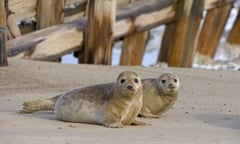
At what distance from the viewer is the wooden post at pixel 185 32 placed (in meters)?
13.3

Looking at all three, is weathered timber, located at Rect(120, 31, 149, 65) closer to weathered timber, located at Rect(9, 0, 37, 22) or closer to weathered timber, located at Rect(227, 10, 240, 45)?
weathered timber, located at Rect(9, 0, 37, 22)

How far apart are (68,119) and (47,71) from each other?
283cm

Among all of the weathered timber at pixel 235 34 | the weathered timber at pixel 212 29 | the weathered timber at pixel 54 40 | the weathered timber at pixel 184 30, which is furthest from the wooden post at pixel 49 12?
the weathered timber at pixel 235 34

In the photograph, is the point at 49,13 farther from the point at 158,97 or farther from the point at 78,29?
the point at 158,97

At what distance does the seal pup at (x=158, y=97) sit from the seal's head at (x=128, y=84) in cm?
79

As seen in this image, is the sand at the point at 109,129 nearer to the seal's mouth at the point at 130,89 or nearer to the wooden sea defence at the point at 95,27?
the seal's mouth at the point at 130,89

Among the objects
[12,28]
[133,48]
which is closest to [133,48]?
[133,48]

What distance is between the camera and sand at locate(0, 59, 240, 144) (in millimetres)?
6648

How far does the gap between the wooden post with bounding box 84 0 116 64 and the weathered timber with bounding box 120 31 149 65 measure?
4.11ft

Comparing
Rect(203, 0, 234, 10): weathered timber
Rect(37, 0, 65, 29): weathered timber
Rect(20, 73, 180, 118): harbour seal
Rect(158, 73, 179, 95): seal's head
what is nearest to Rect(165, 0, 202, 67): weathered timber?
Rect(203, 0, 234, 10): weathered timber

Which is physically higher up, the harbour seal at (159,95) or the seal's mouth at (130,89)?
the seal's mouth at (130,89)

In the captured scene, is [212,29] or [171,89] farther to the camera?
[212,29]

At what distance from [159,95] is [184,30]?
5.25 meters

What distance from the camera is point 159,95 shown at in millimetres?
8188
